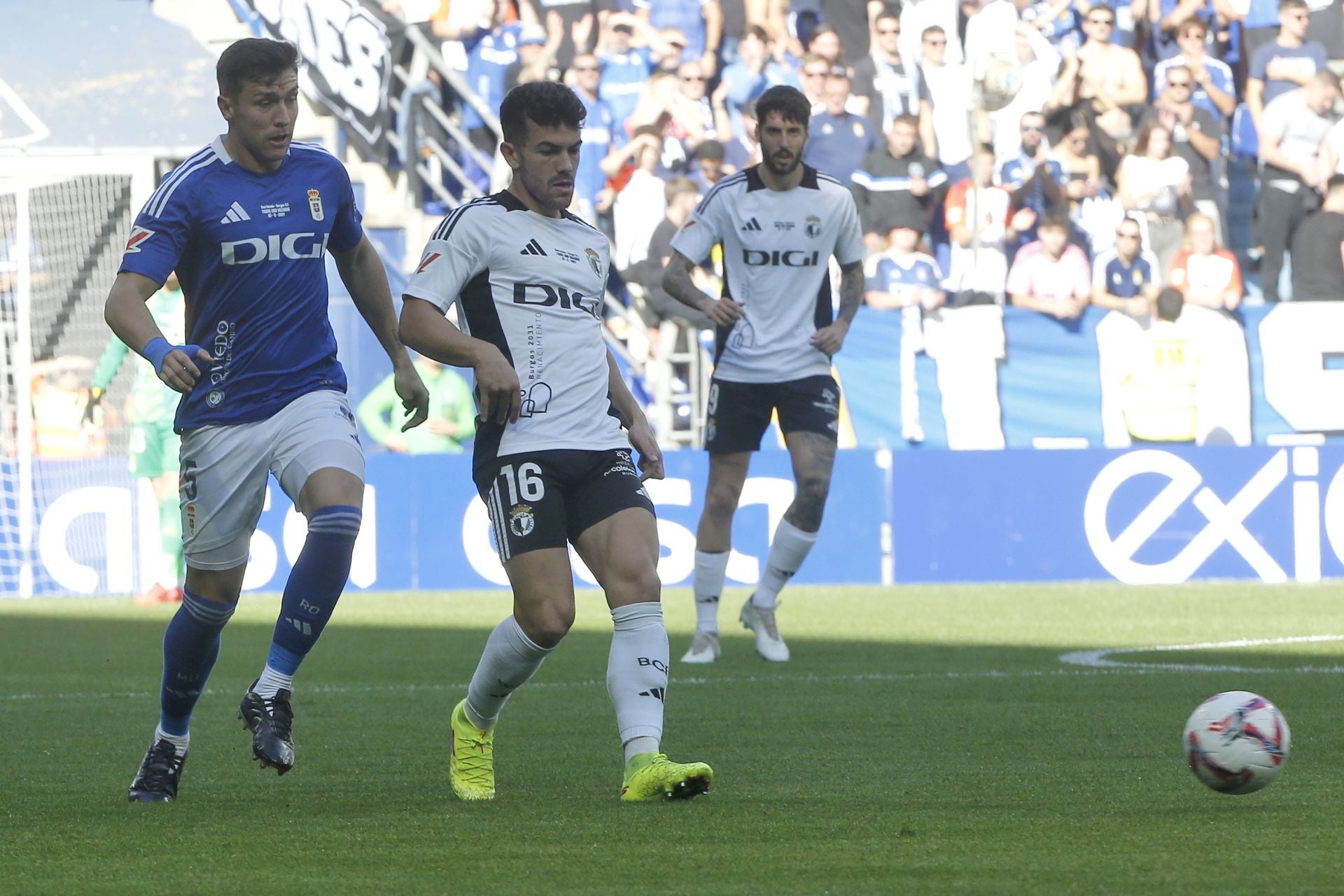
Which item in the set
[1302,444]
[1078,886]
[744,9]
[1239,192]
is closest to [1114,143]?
[1239,192]

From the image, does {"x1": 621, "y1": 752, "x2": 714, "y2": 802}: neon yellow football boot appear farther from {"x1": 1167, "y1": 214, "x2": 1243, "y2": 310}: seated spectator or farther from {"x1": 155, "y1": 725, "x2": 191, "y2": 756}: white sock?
{"x1": 1167, "y1": 214, "x2": 1243, "y2": 310}: seated spectator

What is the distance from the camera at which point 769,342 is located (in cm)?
879

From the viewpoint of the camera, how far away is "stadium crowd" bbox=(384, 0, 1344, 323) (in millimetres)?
17594

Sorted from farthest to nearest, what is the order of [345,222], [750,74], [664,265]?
1. [750,74]
2. [664,265]
3. [345,222]

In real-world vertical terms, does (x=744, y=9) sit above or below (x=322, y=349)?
above

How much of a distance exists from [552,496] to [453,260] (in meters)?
0.65

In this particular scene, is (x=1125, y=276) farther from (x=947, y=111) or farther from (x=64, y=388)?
(x=64, y=388)

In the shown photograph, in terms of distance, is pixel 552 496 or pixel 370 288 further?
pixel 370 288

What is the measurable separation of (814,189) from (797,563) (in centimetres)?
170

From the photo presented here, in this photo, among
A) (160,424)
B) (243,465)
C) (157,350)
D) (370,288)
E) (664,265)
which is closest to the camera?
(157,350)

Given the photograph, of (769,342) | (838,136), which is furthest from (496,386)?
(838,136)

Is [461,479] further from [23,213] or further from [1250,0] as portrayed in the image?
[1250,0]

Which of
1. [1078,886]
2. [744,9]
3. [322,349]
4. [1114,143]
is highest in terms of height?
[744,9]

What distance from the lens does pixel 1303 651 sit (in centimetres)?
877
